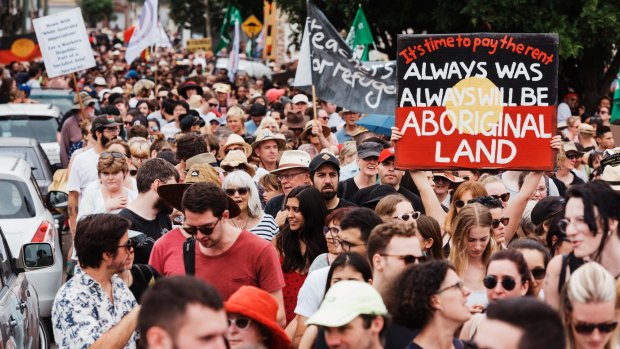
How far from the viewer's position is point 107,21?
140 metres

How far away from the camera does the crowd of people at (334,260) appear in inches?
204

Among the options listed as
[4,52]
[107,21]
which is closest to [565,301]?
[4,52]

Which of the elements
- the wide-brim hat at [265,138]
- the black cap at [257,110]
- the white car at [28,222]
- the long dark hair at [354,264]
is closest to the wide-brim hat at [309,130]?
the wide-brim hat at [265,138]

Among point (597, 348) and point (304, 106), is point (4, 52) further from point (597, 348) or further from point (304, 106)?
point (597, 348)

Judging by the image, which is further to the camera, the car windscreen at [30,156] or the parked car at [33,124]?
the parked car at [33,124]

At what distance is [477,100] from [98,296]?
12.1ft

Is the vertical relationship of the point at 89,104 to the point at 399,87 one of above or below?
below

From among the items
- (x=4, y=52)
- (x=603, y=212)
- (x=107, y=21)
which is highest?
(x=603, y=212)

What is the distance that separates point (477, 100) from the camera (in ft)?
29.9

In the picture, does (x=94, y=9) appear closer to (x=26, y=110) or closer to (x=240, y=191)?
(x=26, y=110)

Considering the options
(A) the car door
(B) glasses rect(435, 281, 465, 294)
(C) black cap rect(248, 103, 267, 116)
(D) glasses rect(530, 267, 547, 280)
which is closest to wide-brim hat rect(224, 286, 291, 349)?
(B) glasses rect(435, 281, 465, 294)

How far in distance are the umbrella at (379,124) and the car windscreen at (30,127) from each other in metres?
5.84

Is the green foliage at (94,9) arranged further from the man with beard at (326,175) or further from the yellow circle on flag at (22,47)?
the man with beard at (326,175)

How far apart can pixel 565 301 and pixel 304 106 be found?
1318 centimetres
